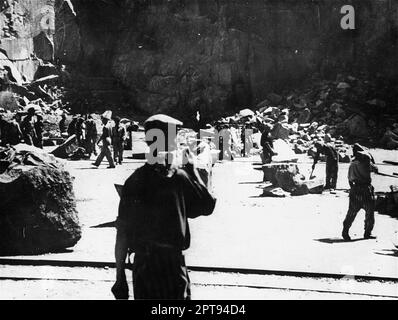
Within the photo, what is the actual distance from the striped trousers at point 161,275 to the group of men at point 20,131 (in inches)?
504

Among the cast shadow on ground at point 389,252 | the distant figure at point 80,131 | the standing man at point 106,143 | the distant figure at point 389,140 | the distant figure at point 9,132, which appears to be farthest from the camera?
the distant figure at point 389,140

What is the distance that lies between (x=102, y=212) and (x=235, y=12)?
26.7 meters

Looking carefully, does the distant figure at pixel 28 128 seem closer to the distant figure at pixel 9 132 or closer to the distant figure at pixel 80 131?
the distant figure at pixel 9 132

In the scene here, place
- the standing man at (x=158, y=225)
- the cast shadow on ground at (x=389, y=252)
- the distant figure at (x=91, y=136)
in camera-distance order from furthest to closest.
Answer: the distant figure at (x=91, y=136) → the cast shadow on ground at (x=389, y=252) → the standing man at (x=158, y=225)

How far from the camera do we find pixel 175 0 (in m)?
36.8

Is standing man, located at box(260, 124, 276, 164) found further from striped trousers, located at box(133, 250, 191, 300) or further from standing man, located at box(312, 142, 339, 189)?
striped trousers, located at box(133, 250, 191, 300)

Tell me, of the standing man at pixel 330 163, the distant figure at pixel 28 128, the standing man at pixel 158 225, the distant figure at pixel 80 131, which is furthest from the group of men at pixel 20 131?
the standing man at pixel 158 225

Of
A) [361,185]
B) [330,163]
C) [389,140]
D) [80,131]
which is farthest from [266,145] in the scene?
[389,140]

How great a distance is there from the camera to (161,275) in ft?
12.7

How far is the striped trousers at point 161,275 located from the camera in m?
3.88

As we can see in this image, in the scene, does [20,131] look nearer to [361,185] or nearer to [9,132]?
[9,132]

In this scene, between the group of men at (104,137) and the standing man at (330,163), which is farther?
the group of men at (104,137)
